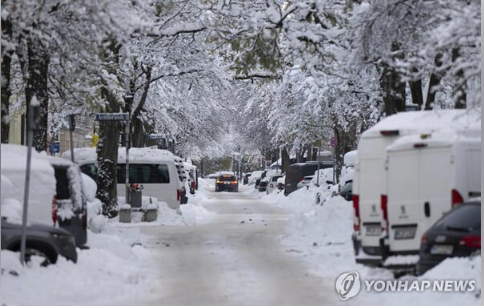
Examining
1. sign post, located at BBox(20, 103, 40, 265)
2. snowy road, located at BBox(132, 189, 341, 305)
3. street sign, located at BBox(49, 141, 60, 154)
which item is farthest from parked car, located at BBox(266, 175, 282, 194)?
sign post, located at BBox(20, 103, 40, 265)

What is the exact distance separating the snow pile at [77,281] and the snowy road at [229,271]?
1.22 feet

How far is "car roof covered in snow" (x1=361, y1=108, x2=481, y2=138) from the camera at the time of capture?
1492cm

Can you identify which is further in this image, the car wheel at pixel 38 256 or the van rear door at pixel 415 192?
the van rear door at pixel 415 192

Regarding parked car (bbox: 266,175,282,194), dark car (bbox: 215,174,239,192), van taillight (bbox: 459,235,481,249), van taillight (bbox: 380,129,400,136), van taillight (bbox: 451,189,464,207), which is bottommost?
dark car (bbox: 215,174,239,192)

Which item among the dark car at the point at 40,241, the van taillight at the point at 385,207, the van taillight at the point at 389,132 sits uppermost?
the van taillight at the point at 389,132

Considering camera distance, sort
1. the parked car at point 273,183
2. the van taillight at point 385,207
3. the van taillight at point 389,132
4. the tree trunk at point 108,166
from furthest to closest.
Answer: the parked car at point 273,183 < the tree trunk at point 108,166 < the van taillight at point 389,132 < the van taillight at point 385,207

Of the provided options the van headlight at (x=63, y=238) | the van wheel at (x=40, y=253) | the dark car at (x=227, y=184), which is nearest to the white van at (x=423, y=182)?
the van headlight at (x=63, y=238)

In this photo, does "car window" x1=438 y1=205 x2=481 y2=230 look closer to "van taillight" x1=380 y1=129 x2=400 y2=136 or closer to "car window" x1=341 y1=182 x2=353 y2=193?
"van taillight" x1=380 y1=129 x2=400 y2=136

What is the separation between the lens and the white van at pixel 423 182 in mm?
14336

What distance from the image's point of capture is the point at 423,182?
14.9m

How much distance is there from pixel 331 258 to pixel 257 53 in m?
A: 6.29

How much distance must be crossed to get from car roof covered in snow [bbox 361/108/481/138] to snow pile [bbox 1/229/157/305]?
14.1ft

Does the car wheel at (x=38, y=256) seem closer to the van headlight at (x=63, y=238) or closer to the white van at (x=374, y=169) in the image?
the van headlight at (x=63, y=238)

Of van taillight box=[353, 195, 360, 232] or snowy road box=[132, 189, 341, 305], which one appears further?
van taillight box=[353, 195, 360, 232]
